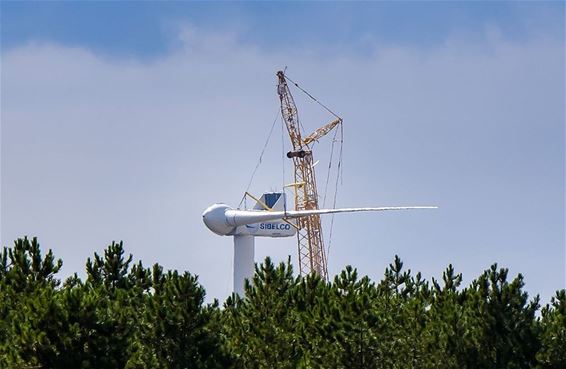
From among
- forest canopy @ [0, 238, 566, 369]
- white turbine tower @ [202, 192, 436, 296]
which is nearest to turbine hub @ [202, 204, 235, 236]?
white turbine tower @ [202, 192, 436, 296]

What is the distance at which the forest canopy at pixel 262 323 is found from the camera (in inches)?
2311

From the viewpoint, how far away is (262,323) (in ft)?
228

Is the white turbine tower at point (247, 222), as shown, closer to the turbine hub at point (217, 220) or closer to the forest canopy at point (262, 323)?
the turbine hub at point (217, 220)

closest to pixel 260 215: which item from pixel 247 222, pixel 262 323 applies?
pixel 247 222

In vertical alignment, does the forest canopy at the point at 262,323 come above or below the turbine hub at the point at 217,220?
below

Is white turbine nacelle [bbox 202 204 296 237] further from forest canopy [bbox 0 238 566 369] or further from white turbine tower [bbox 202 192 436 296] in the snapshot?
forest canopy [bbox 0 238 566 369]

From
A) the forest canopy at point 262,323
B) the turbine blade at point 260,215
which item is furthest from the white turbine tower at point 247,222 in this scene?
the forest canopy at point 262,323

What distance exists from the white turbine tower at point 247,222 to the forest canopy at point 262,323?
117ft

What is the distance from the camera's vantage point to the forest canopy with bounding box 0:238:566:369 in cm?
5869

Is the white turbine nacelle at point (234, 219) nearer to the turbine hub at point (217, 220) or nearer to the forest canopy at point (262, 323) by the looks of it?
the turbine hub at point (217, 220)

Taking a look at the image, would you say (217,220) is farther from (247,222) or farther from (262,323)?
(262,323)

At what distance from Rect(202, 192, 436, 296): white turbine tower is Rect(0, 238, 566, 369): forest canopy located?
35.8m

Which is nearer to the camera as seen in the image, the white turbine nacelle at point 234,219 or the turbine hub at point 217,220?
the white turbine nacelle at point 234,219

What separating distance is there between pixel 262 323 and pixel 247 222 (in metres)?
49.2
